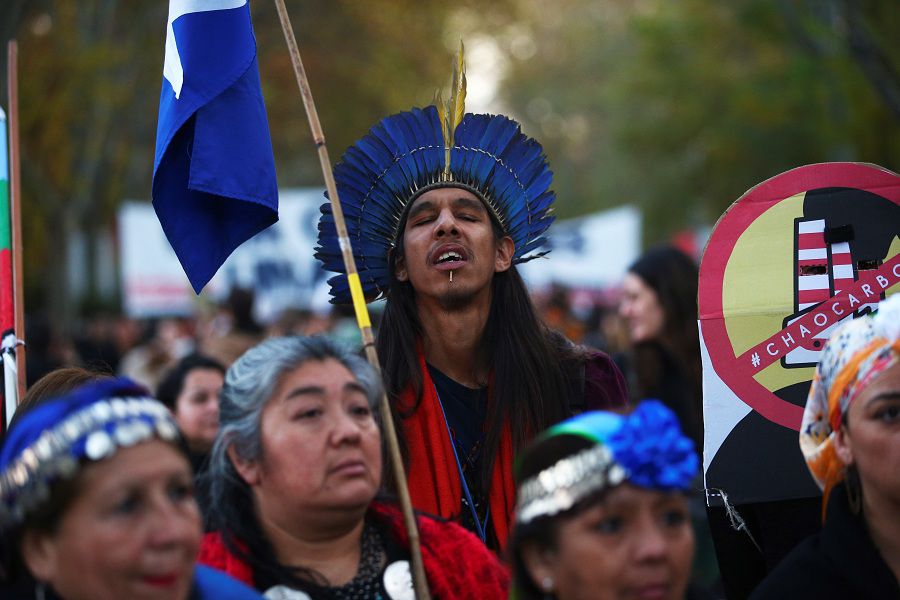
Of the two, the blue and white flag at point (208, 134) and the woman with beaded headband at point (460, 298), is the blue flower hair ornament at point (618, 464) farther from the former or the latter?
the blue and white flag at point (208, 134)

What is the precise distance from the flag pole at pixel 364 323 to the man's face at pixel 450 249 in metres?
0.51

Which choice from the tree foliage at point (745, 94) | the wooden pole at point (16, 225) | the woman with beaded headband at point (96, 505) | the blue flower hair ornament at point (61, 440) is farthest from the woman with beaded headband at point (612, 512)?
the tree foliage at point (745, 94)

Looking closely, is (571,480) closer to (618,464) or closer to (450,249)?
(618,464)

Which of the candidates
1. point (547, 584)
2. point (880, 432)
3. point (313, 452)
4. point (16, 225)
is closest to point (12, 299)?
point (16, 225)

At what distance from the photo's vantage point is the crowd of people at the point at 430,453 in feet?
8.85

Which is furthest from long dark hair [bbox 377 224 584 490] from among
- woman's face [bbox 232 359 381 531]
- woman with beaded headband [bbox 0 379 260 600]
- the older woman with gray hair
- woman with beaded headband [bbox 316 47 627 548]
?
woman with beaded headband [bbox 0 379 260 600]

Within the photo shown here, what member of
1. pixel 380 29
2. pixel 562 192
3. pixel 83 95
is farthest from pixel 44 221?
pixel 562 192

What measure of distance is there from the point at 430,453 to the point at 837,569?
59.3 inches

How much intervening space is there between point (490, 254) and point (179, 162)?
116 centimetres

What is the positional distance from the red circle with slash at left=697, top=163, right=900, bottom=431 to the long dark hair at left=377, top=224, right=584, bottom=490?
1.94 feet

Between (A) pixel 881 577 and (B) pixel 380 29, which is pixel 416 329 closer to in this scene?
(A) pixel 881 577

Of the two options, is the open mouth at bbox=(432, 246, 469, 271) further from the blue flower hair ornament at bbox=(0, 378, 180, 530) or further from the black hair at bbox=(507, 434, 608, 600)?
the blue flower hair ornament at bbox=(0, 378, 180, 530)

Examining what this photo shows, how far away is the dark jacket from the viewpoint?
308 cm

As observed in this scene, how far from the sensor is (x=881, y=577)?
308 centimetres
